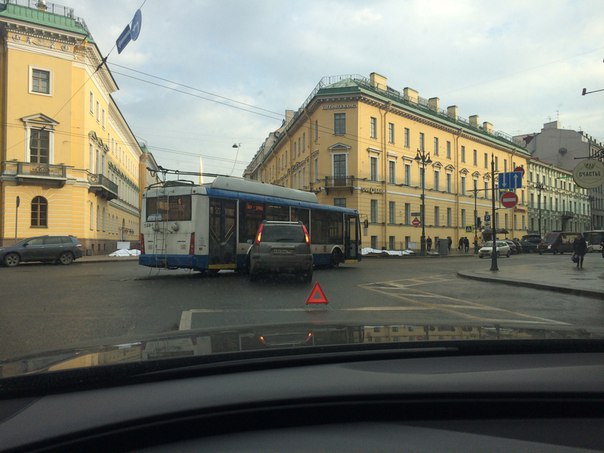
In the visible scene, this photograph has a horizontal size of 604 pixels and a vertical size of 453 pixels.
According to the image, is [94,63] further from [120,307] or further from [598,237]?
[598,237]

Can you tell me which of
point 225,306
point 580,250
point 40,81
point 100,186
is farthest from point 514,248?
point 225,306

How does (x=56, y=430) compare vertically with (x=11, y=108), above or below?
below

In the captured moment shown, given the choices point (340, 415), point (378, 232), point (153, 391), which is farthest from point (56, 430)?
point (378, 232)

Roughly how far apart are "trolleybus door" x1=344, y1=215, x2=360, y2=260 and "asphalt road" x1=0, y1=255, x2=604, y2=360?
25.3 ft

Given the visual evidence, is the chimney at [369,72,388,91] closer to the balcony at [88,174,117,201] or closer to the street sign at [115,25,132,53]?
the balcony at [88,174,117,201]

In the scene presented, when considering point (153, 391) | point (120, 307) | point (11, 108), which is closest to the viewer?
point (153, 391)

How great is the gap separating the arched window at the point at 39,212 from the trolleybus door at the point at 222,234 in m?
22.6

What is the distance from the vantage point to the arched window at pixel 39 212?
3203 cm

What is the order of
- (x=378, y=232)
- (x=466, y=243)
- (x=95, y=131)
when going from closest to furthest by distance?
(x=95, y=131) → (x=378, y=232) → (x=466, y=243)

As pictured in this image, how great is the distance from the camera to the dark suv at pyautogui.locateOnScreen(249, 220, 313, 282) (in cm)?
1332

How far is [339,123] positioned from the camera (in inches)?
1674

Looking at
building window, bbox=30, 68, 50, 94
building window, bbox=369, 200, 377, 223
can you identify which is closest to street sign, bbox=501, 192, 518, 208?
building window, bbox=369, 200, 377, 223

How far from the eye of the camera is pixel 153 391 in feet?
5.21

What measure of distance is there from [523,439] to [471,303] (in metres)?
9.60
